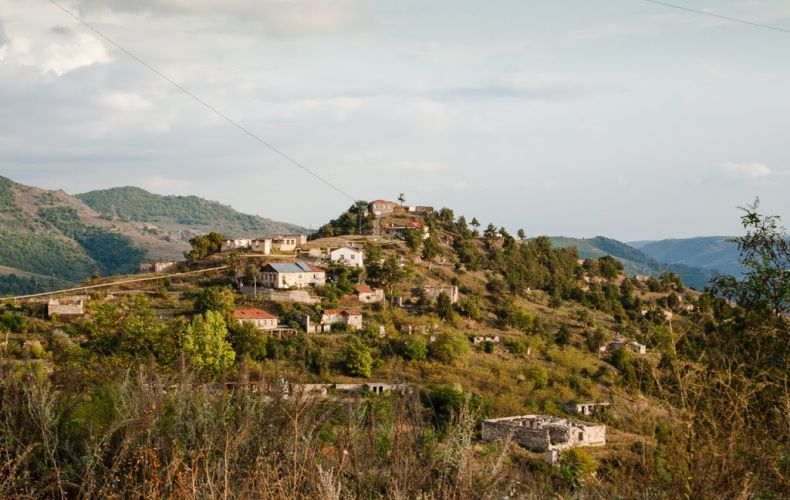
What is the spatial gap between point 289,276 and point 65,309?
10.1m

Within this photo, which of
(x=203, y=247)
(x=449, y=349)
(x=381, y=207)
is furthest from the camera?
(x=381, y=207)

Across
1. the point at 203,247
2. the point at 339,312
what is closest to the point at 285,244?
the point at 203,247

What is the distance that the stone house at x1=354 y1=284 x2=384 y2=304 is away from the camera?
38781mm

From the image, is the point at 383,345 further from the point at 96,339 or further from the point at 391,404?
the point at 391,404

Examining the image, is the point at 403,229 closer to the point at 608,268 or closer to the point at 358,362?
the point at 608,268

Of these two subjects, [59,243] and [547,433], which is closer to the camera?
[547,433]

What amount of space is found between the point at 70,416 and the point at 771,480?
627 centimetres

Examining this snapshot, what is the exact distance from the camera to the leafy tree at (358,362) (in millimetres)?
30156

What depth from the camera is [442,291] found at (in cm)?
3966

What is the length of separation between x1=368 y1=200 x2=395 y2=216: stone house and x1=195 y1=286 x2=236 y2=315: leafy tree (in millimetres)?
25709

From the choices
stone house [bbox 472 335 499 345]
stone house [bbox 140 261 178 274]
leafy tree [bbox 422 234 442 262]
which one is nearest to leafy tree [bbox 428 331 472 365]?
stone house [bbox 472 335 499 345]

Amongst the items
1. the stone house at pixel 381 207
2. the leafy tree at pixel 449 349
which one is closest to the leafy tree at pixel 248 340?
the leafy tree at pixel 449 349

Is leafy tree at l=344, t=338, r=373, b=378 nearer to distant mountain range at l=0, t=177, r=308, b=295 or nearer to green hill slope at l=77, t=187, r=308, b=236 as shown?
distant mountain range at l=0, t=177, r=308, b=295

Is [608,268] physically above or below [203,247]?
below
